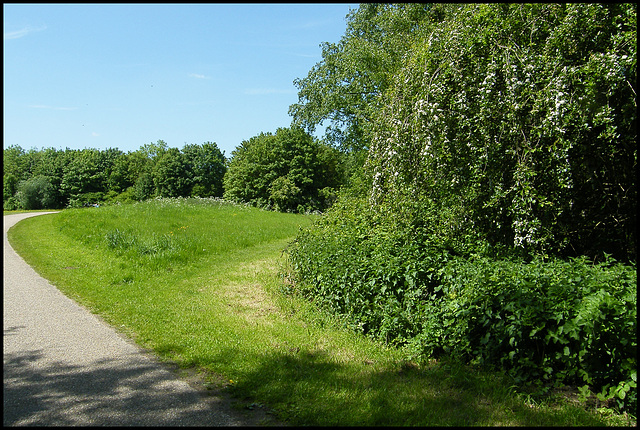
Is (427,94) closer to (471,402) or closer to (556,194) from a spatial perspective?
(556,194)

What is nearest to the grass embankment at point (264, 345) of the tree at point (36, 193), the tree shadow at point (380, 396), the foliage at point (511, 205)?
the tree shadow at point (380, 396)

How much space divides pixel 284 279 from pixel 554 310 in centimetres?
539

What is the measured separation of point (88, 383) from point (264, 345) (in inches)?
77.5

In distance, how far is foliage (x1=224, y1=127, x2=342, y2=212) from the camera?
42.1 metres

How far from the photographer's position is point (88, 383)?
4262mm

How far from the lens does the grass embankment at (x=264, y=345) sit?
3.81 metres

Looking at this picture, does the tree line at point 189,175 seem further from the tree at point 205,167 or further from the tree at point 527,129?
the tree at point 527,129

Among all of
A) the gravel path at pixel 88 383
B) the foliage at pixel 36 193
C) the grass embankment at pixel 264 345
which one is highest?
the foliage at pixel 36 193

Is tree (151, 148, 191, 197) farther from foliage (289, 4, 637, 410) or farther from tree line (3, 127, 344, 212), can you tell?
foliage (289, 4, 637, 410)

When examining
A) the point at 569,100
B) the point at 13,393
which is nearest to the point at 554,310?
the point at 569,100

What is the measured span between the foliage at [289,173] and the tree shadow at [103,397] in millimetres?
36027

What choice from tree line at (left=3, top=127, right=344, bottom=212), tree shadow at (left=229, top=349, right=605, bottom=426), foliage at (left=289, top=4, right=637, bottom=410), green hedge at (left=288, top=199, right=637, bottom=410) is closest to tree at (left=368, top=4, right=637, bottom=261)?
foliage at (left=289, top=4, right=637, bottom=410)

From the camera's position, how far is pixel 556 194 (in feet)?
18.8

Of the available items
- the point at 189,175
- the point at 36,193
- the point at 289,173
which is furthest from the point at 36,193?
the point at 289,173
